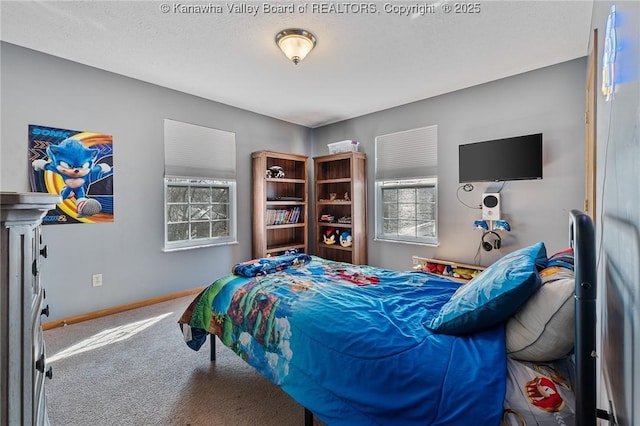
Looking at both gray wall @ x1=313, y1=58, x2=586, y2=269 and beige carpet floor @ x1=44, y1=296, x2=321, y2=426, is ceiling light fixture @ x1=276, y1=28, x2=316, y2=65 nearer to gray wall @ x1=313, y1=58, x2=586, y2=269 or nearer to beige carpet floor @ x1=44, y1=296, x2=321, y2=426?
gray wall @ x1=313, y1=58, x2=586, y2=269

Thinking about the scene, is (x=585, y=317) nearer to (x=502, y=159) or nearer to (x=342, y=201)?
Answer: (x=502, y=159)

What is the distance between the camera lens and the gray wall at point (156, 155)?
2.75 meters

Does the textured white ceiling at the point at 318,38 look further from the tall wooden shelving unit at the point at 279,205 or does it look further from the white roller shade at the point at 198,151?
the tall wooden shelving unit at the point at 279,205

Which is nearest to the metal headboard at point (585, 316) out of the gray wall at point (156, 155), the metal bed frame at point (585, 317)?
the metal bed frame at point (585, 317)

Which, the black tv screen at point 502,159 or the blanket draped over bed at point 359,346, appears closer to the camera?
the blanket draped over bed at point 359,346

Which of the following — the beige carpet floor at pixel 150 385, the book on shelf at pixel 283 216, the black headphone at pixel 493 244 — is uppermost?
the book on shelf at pixel 283 216

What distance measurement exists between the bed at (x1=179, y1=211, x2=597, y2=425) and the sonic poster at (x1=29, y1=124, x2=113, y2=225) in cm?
231

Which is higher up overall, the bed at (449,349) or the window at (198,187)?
the window at (198,187)

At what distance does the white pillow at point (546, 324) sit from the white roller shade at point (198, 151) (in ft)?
11.8

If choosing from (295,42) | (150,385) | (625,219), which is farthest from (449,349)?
(295,42)

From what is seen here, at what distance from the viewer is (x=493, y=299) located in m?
1.19

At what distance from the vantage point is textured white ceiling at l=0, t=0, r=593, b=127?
2.13 meters

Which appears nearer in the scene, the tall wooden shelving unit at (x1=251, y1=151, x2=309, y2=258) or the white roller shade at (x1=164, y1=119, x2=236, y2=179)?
the white roller shade at (x1=164, y1=119, x2=236, y2=179)

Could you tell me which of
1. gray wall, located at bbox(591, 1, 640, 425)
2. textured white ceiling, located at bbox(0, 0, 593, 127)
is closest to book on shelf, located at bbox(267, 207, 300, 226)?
textured white ceiling, located at bbox(0, 0, 593, 127)
